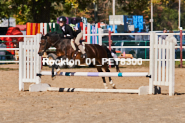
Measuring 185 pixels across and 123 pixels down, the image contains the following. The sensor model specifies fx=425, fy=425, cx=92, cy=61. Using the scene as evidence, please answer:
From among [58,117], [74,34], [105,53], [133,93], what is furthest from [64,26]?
[58,117]

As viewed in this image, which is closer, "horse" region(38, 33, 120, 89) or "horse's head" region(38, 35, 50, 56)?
"horse's head" region(38, 35, 50, 56)

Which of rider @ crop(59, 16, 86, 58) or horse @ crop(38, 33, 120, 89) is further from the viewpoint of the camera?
horse @ crop(38, 33, 120, 89)

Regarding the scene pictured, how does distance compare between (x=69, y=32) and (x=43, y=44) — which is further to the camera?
(x=69, y=32)

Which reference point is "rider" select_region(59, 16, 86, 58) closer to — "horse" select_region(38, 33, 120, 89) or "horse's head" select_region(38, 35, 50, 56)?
"horse" select_region(38, 33, 120, 89)

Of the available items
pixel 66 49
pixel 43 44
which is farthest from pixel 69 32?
pixel 43 44

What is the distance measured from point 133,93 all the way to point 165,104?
2185 millimetres

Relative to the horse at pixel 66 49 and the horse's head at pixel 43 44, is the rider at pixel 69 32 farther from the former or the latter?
the horse's head at pixel 43 44

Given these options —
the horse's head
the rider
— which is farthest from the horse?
the rider

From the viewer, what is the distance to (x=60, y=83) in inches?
538

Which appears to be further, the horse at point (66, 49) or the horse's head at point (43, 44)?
the horse at point (66, 49)

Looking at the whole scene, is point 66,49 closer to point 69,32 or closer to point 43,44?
point 69,32

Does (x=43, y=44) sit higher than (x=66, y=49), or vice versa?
(x=43, y=44)

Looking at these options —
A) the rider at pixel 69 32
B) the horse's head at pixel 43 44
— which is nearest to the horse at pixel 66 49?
the horse's head at pixel 43 44

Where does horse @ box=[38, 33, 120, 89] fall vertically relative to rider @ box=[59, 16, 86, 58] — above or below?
below
